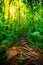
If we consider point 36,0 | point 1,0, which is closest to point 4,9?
point 1,0

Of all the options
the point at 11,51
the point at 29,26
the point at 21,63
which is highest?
the point at 29,26

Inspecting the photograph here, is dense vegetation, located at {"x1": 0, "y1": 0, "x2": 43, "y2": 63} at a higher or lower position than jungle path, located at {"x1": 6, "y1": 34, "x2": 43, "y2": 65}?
higher

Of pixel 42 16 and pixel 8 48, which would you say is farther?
pixel 42 16

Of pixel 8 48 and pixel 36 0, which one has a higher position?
pixel 36 0

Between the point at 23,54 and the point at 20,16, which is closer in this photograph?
the point at 23,54

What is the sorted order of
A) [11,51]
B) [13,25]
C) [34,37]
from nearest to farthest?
[11,51], [34,37], [13,25]

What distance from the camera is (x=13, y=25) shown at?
3.78 m

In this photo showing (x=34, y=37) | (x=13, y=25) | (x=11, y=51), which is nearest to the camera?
(x=11, y=51)

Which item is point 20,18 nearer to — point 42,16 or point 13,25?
point 13,25

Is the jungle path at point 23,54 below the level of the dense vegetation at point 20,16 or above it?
below

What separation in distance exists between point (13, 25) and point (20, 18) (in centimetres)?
22

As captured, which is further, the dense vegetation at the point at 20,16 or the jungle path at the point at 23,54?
the dense vegetation at the point at 20,16

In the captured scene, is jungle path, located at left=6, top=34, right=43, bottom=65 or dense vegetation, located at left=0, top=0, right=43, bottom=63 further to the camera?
dense vegetation, located at left=0, top=0, right=43, bottom=63

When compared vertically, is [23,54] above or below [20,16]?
below
